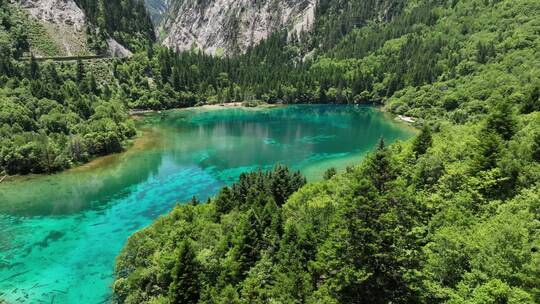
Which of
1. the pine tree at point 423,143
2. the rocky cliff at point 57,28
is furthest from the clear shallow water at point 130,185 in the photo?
the rocky cliff at point 57,28

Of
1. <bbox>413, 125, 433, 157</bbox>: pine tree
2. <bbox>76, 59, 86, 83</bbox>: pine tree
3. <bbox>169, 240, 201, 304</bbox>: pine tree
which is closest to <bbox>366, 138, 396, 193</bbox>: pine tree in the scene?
<bbox>169, 240, 201, 304</bbox>: pine tree

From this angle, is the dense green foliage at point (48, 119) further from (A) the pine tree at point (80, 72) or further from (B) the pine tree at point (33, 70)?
(A) the pine tree at point (80, 72)

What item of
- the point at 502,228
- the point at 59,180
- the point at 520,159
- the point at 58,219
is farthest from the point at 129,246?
the point at 59,180

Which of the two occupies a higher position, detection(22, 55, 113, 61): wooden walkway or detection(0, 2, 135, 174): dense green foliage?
detection(22, 55, 113, 61): wooden walkway

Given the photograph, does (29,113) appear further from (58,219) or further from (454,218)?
(454,218)

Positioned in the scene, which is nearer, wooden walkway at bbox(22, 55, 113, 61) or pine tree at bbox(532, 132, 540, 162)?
pine tree at bbox(532, 132, 540, 162)

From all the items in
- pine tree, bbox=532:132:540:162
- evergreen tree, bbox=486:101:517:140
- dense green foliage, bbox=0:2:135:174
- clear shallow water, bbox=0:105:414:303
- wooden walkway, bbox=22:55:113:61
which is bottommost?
clear shallow water, bbox=0:105:414:303

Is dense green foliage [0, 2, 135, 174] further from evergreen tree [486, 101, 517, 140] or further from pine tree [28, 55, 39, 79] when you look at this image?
evergreen tree [486, 101, 517, 140]
